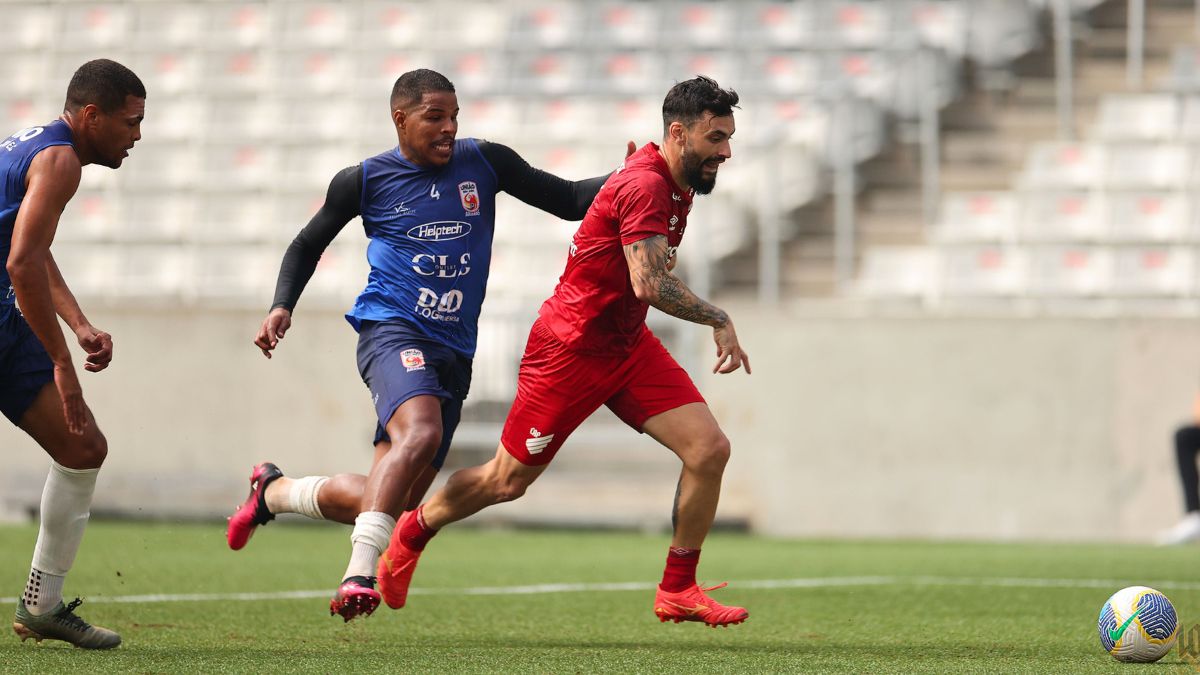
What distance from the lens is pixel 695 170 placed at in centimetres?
629

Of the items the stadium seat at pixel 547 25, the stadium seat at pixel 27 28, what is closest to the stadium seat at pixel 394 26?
the stadium seat at pixel 547 25

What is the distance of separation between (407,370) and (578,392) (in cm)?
67

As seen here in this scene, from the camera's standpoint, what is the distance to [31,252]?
5.44 metres

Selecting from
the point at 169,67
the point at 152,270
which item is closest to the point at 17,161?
the point at 152,270

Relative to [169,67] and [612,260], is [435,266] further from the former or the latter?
[169,67]

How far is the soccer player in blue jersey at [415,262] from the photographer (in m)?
6.49

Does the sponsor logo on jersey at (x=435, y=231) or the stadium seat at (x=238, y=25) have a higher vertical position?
the stadium seat at (x=238, y=25)

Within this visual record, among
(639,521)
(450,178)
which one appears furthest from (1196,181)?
(450,178)

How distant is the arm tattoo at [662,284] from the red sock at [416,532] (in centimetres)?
144

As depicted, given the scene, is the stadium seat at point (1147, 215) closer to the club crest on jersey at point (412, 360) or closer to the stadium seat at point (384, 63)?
the stadium seat at point (384, 63)

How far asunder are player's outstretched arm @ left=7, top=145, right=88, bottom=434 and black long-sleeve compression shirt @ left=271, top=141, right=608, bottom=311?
3.88 ft

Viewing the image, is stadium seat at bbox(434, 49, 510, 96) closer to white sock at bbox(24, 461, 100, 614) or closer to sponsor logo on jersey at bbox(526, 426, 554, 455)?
sponsor logo on jersey at bbox(526, 426, 554, 455)

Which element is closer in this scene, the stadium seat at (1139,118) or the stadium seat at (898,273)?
the stadium seat at (898,273)

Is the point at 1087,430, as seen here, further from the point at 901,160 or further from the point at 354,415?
the point at 354,415
